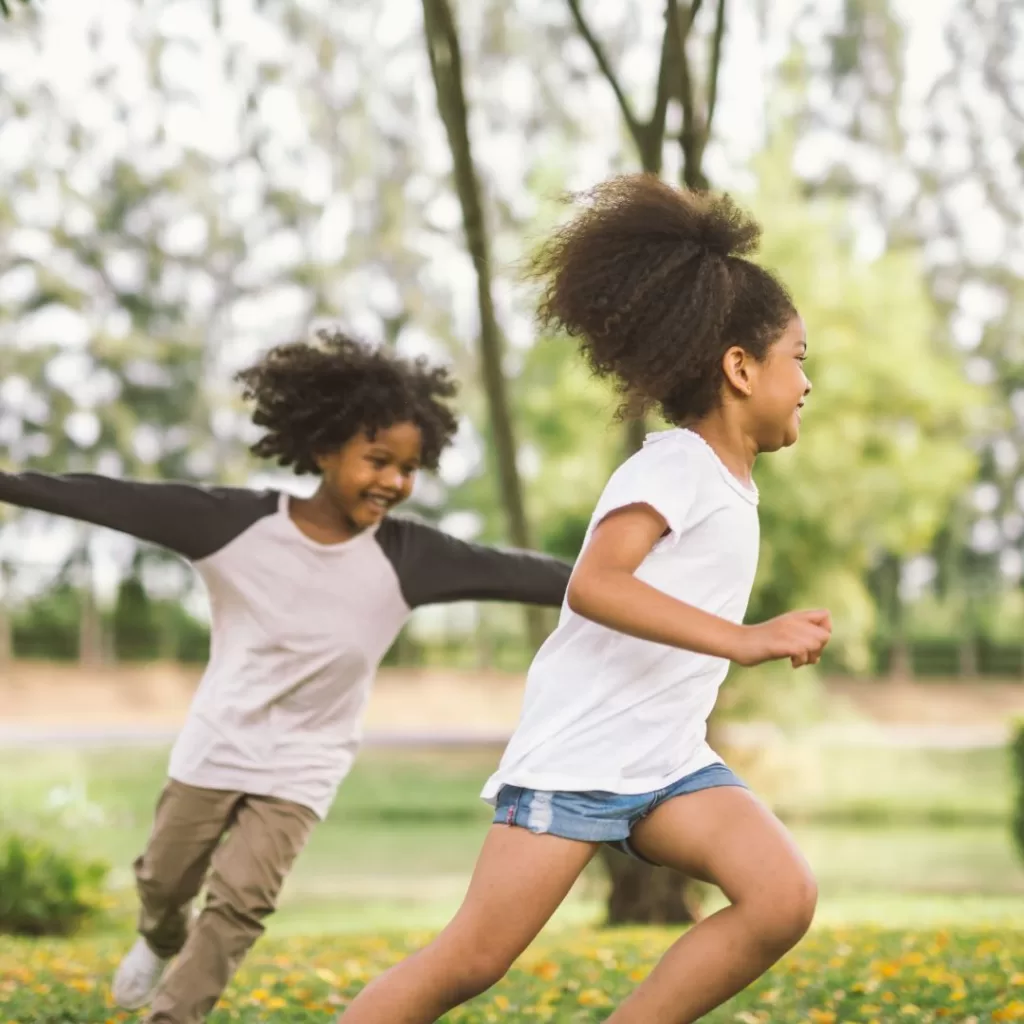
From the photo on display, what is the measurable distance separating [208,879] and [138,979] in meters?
0.70

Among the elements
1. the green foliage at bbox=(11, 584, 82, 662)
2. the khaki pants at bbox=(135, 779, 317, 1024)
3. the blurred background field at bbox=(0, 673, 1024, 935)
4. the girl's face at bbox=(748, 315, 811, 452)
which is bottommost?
the blurred background field at bbox=(0, 673, 1024, 935)

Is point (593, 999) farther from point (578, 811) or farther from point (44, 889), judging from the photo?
point (44, 889)

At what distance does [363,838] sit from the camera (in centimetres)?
1956

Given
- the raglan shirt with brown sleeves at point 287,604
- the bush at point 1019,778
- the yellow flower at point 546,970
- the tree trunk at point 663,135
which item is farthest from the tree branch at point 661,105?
the bush at point 1019,778

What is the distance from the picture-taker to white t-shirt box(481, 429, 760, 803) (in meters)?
2.99

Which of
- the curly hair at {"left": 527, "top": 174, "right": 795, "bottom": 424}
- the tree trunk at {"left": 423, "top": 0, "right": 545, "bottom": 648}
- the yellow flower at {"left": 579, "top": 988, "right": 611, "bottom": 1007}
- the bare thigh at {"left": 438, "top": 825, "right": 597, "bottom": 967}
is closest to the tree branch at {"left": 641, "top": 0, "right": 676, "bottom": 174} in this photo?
the tree trunk at {"left": 423, "top": 0, "right": 545, "bottom": 648}

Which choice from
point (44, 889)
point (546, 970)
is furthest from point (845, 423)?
point (546, 970)

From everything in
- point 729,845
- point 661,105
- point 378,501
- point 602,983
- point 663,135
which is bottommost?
point 602,983

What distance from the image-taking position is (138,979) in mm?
4879

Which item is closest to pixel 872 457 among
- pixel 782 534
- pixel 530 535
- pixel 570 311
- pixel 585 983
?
pixel 782 534

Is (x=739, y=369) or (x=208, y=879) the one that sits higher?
(x=739, y=369)

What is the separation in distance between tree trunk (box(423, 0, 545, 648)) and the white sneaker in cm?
430

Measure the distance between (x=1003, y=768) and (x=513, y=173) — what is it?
11356 millimetres

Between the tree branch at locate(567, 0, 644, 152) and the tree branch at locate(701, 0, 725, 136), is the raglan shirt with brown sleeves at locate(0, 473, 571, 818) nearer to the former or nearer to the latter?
the tree branch at locate(567, 0, 644, 152)
